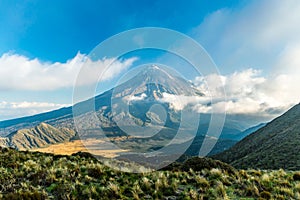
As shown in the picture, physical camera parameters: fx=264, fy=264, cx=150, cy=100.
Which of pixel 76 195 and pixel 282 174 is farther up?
pixel 76 195

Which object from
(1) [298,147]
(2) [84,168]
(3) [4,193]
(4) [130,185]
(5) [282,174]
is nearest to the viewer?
(3) [4,193]

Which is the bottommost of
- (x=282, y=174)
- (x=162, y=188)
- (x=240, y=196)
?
(x=282, y=174)

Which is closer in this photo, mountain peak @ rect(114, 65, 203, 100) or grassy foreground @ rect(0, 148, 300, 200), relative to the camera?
grassy foreground @ rect(0, 148, 300, 200)

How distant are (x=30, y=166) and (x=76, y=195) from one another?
22.6 feet

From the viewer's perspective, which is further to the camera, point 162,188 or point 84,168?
point 84,168

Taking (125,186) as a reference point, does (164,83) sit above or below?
above

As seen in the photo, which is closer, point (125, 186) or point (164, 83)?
point (125, 186)

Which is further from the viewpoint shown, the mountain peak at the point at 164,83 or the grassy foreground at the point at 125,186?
the mountain peak at the point at 164,83

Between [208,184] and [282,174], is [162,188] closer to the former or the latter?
[208,184]

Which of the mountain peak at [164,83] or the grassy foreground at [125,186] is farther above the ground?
the mountain peak at [164,83]

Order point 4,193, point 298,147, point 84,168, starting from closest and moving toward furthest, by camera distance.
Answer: point 4,193, point 84,168, point 298,147

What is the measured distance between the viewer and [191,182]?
14.6 metres

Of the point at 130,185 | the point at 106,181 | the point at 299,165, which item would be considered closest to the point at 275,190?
the point at 130,185

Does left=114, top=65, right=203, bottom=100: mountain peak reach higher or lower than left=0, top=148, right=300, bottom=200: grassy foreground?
higher
